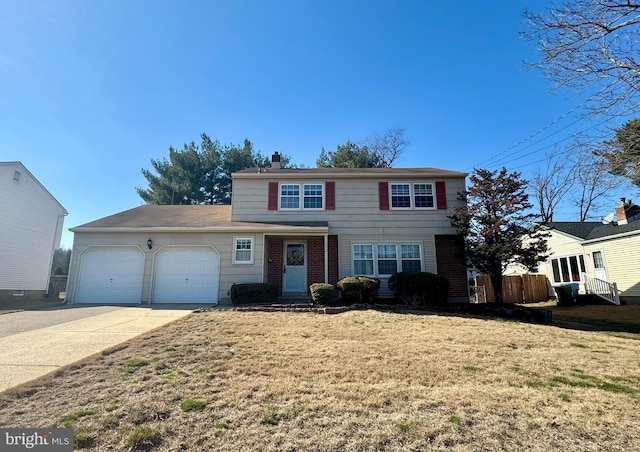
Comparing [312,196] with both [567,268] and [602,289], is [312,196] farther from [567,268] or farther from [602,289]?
[567,268]

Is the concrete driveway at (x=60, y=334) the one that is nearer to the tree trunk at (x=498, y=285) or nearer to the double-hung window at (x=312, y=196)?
the double-hung window at (x=312, y=196)

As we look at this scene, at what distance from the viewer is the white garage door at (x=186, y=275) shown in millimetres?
12281

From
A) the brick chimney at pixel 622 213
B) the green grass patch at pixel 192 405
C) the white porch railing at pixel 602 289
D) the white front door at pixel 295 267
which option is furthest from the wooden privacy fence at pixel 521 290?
the green grass patch at pixel 192 405

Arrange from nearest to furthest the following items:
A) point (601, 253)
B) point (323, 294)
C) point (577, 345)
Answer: point (577, 345) → point (323, 294) → point (601, 253)

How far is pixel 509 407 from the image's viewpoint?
11.4 feet

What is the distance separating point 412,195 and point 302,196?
15.9 ft

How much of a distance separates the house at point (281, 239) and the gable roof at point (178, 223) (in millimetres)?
43

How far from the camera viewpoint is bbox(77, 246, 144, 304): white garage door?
12.2 m

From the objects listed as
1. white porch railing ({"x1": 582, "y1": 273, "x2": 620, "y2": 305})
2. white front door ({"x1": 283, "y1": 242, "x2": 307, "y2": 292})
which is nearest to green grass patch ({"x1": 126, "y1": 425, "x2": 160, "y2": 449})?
white front door ({"x1": 283, "y1": 242, "x2": 307, "y2": 292})

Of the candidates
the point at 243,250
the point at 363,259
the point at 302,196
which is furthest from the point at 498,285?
the point at 243,250

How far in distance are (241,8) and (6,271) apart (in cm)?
1705

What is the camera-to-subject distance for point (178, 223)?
13023 millimetres

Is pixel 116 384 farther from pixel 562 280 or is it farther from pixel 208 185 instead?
pixel 208 185

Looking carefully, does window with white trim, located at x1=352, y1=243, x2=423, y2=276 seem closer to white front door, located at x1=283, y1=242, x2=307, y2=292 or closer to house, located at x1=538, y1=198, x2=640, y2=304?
white front door, located at x1=283, y1=242, x2=307, y2=292
